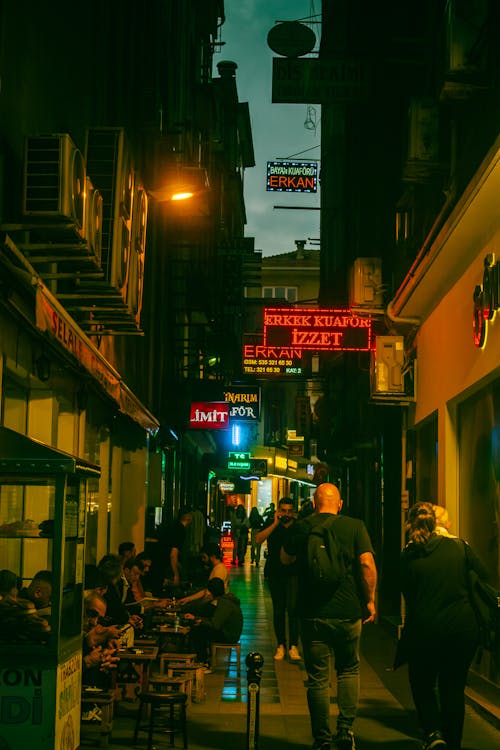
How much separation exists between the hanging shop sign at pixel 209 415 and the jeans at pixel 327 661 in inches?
743

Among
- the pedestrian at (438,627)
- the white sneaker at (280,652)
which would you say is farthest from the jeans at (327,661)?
the white sneaker at (280,652)

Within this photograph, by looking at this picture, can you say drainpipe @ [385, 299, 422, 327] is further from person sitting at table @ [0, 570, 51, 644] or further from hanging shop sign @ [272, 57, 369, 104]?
person sitting at table @ [0, 570, 51, 644]

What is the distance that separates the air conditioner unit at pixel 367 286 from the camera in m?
18.5

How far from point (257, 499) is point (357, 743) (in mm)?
62374

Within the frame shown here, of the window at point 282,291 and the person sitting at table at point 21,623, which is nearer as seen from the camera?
the person sitting at table at point 21,623

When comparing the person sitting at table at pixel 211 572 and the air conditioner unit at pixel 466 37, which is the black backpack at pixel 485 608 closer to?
the air conditioner unit at pixel 466 37

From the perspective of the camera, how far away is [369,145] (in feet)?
78.3

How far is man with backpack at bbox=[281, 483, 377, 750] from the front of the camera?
8.58m

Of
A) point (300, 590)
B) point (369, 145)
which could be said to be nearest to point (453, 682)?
point (300, 590)

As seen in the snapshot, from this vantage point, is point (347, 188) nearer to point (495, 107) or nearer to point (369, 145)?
point (369, 145)

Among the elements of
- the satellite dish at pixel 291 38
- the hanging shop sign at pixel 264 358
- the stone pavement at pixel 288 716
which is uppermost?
the satellite dish at pixel 291 38

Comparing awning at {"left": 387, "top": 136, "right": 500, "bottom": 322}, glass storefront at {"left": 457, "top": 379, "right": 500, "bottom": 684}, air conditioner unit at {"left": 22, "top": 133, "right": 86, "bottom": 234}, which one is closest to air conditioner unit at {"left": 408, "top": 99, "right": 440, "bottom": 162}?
awning at {"left": 387, "top": 136, "right": 500, "bottom": 322}

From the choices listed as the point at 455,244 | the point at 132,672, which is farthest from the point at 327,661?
the point at 455,244

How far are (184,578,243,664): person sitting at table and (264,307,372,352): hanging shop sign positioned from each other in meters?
6.27
